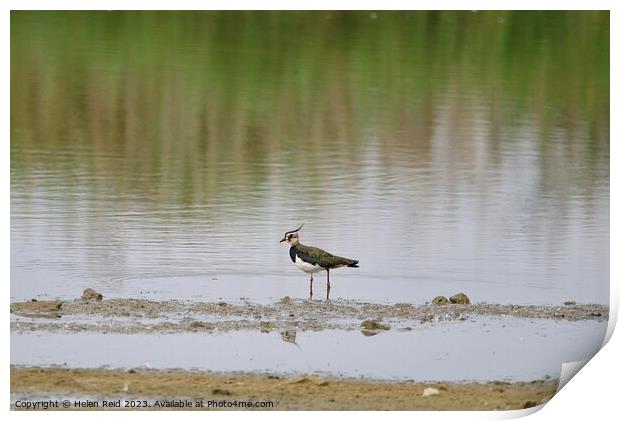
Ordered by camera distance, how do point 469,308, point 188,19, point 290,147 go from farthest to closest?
1. point 290,147
2. point 188,19
3. point 469,308

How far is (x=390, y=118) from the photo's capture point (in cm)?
1245

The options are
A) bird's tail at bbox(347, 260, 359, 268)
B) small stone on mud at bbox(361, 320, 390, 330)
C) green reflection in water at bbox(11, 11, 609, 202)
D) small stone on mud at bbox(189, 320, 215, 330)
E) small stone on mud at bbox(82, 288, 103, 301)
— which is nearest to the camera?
small stone on mud at bbox(189, 320, 215, 330)

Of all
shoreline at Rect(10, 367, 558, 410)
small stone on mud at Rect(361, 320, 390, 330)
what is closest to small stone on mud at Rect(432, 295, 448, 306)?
small stone on mud at Rect(361, 320, 390, 330)

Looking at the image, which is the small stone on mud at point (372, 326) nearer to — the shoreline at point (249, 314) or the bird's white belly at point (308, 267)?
the shoreline at point (249, 314)

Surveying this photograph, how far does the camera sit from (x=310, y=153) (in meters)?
12.3

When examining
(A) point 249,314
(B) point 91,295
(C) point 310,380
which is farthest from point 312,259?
(C) point 310,380

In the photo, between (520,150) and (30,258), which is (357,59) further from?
(30,258)

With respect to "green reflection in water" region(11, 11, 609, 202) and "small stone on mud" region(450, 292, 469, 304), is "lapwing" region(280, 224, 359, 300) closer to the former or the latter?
"small stone on mud" region(450, 292, 469, 304)

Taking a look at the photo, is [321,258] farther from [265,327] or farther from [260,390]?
[260,390]

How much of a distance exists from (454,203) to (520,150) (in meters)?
0.97

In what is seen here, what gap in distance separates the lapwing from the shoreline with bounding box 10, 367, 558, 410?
148 cm

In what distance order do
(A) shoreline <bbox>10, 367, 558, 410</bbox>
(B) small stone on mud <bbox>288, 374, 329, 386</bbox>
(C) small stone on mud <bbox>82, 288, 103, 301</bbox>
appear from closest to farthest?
1. (A) shoreline <bbox>10, 367, 558, 410</bbox>
2. (B) small stone on mud <bbox>288, 374, 329, 386</bbox>
3. (C) small stone on mud <bbox>82, 288, 103, 301</bbox>

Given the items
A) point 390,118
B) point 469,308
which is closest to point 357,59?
point 390,118

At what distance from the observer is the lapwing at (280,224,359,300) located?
948 cm
